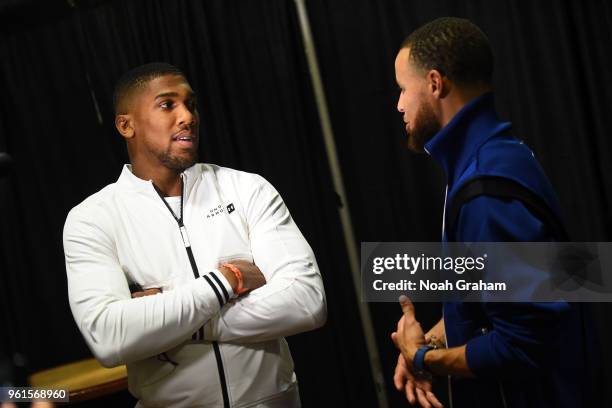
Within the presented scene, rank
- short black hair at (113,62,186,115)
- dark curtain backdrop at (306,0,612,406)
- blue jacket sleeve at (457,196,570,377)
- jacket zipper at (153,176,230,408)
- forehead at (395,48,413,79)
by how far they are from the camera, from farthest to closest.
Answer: dark curtain backdrop at (306,0,612,406), short black hair at (113,62,186,115), jacket zipper at (153,176,230,408), forehead at (395,48,413,79), blue jacket sleeve at (457,196,570,377)

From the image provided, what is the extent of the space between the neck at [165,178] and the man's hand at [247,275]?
33 cm

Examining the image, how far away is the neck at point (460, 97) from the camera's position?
142 cm

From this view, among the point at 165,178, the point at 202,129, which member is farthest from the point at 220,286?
the point at 202,129

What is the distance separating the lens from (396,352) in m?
2.93

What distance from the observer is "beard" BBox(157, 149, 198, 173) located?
1.94 meters

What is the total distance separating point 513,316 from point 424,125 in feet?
1.65

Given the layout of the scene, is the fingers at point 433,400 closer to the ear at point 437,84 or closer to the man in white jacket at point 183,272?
the man in white jacket at point 183,272

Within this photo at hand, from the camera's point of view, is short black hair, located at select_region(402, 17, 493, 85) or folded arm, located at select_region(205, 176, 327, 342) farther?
folded arm, located at select_region(205, 176, 327, 342)

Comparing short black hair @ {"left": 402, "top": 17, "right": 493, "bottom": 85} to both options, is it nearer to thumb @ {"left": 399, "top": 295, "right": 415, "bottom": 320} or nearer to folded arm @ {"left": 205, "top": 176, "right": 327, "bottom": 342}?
thumb @ {"left": 399, "top": 295, "right": 415, "bottom": 320}

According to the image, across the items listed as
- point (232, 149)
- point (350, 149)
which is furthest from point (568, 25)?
point (232, 149)

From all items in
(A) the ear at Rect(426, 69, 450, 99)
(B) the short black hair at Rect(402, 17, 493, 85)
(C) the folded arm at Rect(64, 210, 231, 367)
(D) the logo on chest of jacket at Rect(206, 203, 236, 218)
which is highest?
(B) the short black hair at Rect(402, 17, 493, 85)

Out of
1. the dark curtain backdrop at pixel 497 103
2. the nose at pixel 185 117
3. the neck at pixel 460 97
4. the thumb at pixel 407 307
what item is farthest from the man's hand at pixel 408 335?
the dark curtain backdrop at pixel 497 103

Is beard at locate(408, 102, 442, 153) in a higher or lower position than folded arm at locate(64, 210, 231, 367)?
higher

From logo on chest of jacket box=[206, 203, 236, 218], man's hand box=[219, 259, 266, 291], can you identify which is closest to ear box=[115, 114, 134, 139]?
logo on chest of jacket box=[206, 203, 236, 218]
